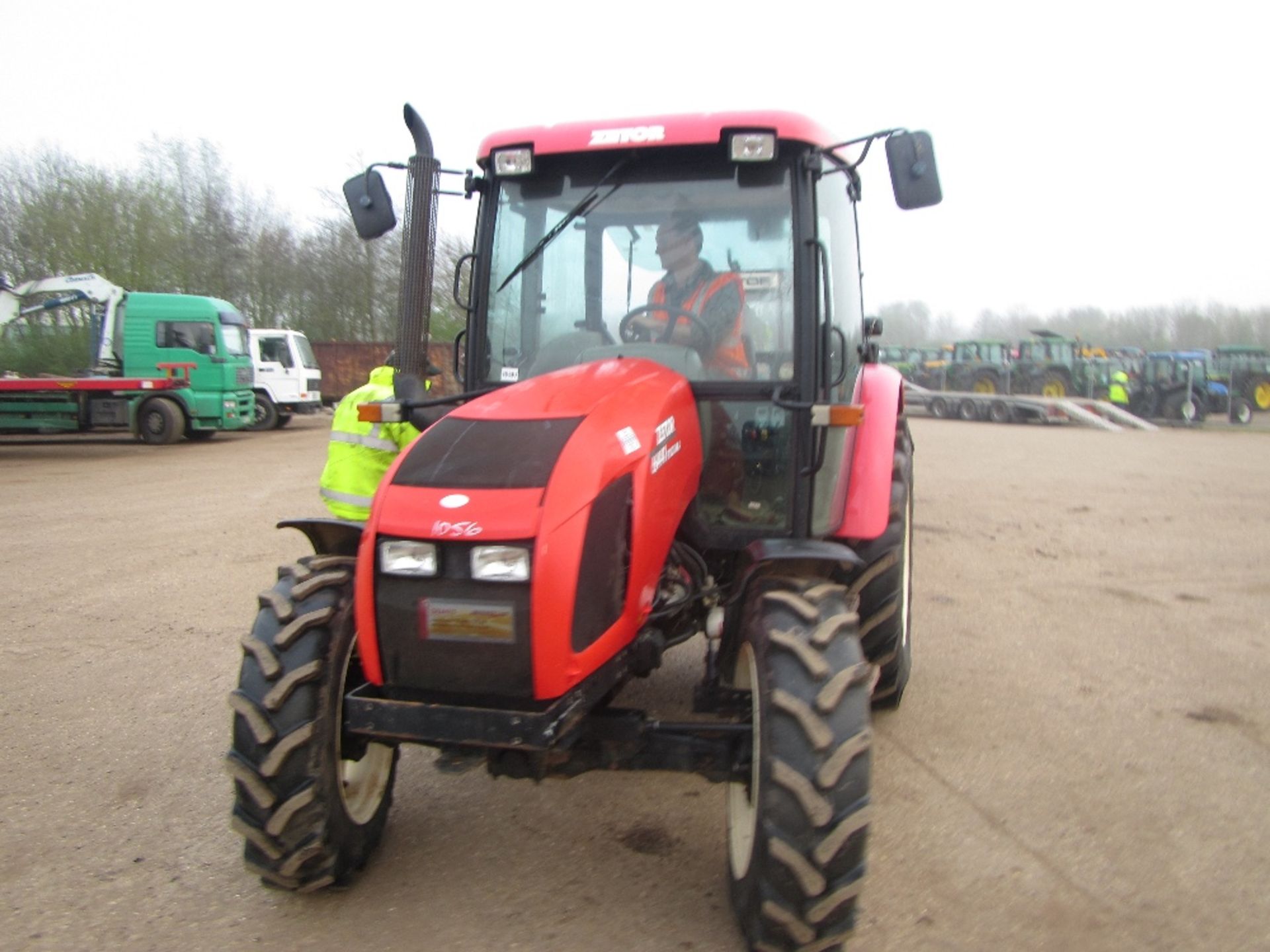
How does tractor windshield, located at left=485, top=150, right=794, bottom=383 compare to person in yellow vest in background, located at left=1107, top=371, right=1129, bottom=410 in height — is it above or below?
above

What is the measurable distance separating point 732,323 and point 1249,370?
1298 inches

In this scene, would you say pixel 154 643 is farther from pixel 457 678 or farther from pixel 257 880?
pixel 457 678

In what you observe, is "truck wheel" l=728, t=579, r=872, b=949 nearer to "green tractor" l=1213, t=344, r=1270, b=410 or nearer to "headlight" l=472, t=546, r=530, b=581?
"headlight" l=472, t=546, r=530, b=581

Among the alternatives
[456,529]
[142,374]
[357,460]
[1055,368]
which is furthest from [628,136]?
[1055,368]

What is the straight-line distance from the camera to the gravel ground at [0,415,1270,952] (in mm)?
2934

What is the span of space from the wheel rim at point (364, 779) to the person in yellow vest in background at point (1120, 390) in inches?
1099

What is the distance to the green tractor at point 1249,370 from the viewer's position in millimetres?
31203

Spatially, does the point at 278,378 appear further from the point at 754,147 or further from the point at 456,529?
the point at 456,529

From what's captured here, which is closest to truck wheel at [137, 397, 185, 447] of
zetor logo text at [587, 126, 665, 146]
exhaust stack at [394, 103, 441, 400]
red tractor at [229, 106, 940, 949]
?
exhaust stack at [394, 103, 441, 400]

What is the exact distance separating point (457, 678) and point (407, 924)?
2.69 feet

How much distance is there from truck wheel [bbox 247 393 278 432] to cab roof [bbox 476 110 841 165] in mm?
19746

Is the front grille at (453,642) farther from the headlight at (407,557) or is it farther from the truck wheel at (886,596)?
the truck wheel at (886,596)

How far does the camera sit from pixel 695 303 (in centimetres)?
368

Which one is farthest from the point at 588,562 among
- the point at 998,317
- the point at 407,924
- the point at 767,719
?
the point at 998,317
